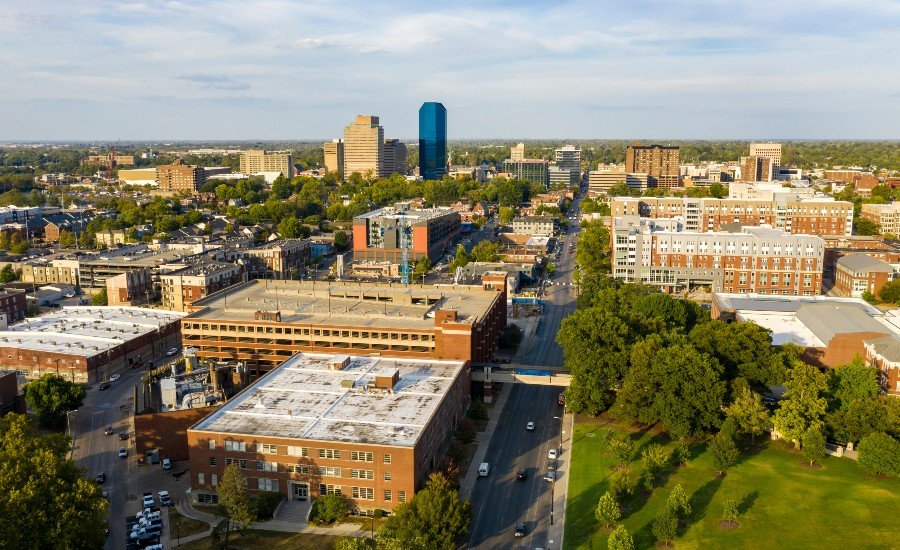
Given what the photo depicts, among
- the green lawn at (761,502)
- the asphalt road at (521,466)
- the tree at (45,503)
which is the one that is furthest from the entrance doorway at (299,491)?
the green lawn at (761,502)

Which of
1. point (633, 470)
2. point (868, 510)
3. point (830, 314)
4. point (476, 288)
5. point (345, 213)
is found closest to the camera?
point (868, 510)

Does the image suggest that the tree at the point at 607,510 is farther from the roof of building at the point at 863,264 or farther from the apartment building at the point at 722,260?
the roof of building at the point at 863,264

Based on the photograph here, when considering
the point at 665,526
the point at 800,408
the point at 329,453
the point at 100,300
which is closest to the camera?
the point at 665,526

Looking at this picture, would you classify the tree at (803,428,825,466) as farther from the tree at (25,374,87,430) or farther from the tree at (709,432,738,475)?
the tree at (25,374,87,430)

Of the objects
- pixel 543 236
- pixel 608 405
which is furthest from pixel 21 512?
pixel 543 236

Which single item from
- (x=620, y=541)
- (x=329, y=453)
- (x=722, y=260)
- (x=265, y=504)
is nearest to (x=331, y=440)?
(x=329, y=453)

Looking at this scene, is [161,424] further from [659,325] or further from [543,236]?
[543,236]

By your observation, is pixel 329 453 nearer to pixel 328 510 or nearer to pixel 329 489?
pixel 329 489

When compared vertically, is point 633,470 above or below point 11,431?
below
